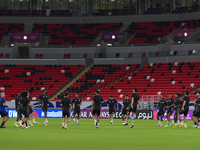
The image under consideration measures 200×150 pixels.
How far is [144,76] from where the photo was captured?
56.4 m

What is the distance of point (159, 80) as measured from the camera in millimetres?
54094

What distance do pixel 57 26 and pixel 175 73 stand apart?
2576 cm

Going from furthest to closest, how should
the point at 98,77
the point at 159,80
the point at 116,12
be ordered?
the point at 116,12
the point at 98,77
the point at 159,80

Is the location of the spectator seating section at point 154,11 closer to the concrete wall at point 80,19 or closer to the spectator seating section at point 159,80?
the concrete wall at point 80,19

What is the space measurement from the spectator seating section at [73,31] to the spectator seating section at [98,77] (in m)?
7.98

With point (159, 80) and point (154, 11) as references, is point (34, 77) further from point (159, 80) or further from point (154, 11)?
point (154, 11)

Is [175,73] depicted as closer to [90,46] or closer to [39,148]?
[90,46]

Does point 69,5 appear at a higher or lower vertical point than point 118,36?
higher

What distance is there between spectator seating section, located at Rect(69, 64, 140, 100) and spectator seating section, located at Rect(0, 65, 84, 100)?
2210mm

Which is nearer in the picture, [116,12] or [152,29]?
[152,29]

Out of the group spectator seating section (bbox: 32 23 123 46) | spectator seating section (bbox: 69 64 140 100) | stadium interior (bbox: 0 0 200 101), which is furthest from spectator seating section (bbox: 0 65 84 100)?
spectator seating section (bbox: 32 23 123 46)

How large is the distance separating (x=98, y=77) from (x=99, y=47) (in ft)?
24.0

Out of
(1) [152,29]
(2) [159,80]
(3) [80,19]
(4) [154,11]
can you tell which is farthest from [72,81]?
(4) [154,11]

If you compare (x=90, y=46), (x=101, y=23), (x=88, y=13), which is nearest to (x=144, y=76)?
(x=90, y=46)
